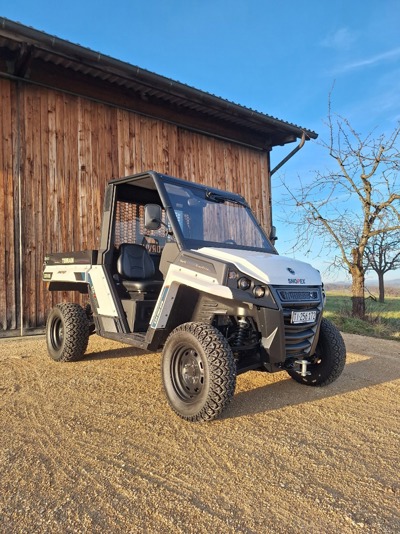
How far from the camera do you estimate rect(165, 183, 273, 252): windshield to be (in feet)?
12.4

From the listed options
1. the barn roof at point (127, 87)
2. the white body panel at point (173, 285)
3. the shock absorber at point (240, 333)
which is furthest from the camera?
the barn roof at point (127, 87)

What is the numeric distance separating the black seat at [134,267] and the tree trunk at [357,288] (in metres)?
7.68

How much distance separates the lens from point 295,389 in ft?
12.7

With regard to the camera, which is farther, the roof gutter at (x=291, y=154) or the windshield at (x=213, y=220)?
the roof gutter at (x=291, y=154)

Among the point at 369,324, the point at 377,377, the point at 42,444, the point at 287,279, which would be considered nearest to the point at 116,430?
the point at 42,444

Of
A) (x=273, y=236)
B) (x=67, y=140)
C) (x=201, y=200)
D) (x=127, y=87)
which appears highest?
(x=127, y=87)

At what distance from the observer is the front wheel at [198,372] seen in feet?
9.27

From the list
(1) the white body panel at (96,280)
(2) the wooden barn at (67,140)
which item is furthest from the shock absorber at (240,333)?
(2) the wooden barn at (67,140)

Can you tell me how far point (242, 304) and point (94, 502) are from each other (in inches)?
66.3

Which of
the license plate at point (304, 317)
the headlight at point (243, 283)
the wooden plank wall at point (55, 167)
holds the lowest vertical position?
the license plate at point (304, 317)

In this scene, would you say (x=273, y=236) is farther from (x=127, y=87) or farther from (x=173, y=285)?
(x=127, y=87)

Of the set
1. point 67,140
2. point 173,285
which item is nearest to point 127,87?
point 67,140

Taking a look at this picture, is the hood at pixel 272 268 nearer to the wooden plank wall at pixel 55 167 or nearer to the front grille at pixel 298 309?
the front grille at pixel 298 309

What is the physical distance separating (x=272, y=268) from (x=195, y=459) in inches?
61.7
